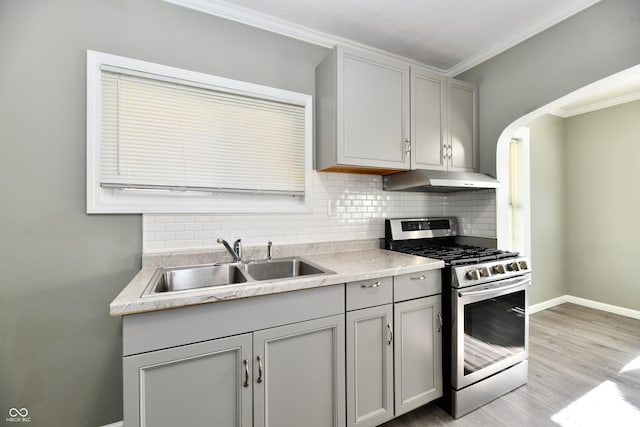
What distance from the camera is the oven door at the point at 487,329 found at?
1778 millimetres

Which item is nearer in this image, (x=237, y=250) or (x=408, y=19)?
(x=237, y=250)

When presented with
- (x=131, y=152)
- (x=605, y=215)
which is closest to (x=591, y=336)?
(x=605, y=215)

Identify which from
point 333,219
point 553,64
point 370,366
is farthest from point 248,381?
point 553,64

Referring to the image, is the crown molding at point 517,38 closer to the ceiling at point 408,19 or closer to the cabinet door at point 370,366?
the ceiling at point 408,19

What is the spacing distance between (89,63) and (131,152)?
1.71 feet

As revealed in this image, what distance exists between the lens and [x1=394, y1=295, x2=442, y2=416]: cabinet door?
1.67m

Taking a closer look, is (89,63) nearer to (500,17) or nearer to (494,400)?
(500,17)

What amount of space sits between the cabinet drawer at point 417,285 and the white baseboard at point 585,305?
8.40 ft

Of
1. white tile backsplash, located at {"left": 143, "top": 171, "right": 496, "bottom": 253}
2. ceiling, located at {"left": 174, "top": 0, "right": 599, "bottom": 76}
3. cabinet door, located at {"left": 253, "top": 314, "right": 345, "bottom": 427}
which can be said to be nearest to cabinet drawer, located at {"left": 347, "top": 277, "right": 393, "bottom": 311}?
cabinet door, located at {"left": 253, "top": 314, "right": 345, "bottom": 427}

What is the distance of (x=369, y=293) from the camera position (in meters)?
1.58

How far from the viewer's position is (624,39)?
67.5 inches

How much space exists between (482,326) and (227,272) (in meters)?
1.75

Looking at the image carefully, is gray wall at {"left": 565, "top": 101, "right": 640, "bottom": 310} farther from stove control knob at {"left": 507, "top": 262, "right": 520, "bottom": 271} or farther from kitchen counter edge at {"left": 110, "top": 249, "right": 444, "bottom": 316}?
kitchen counter edge at {"left": 110, "top": 249, "right": 444, "bottom": 316}

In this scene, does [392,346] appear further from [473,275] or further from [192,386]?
[192,386]
